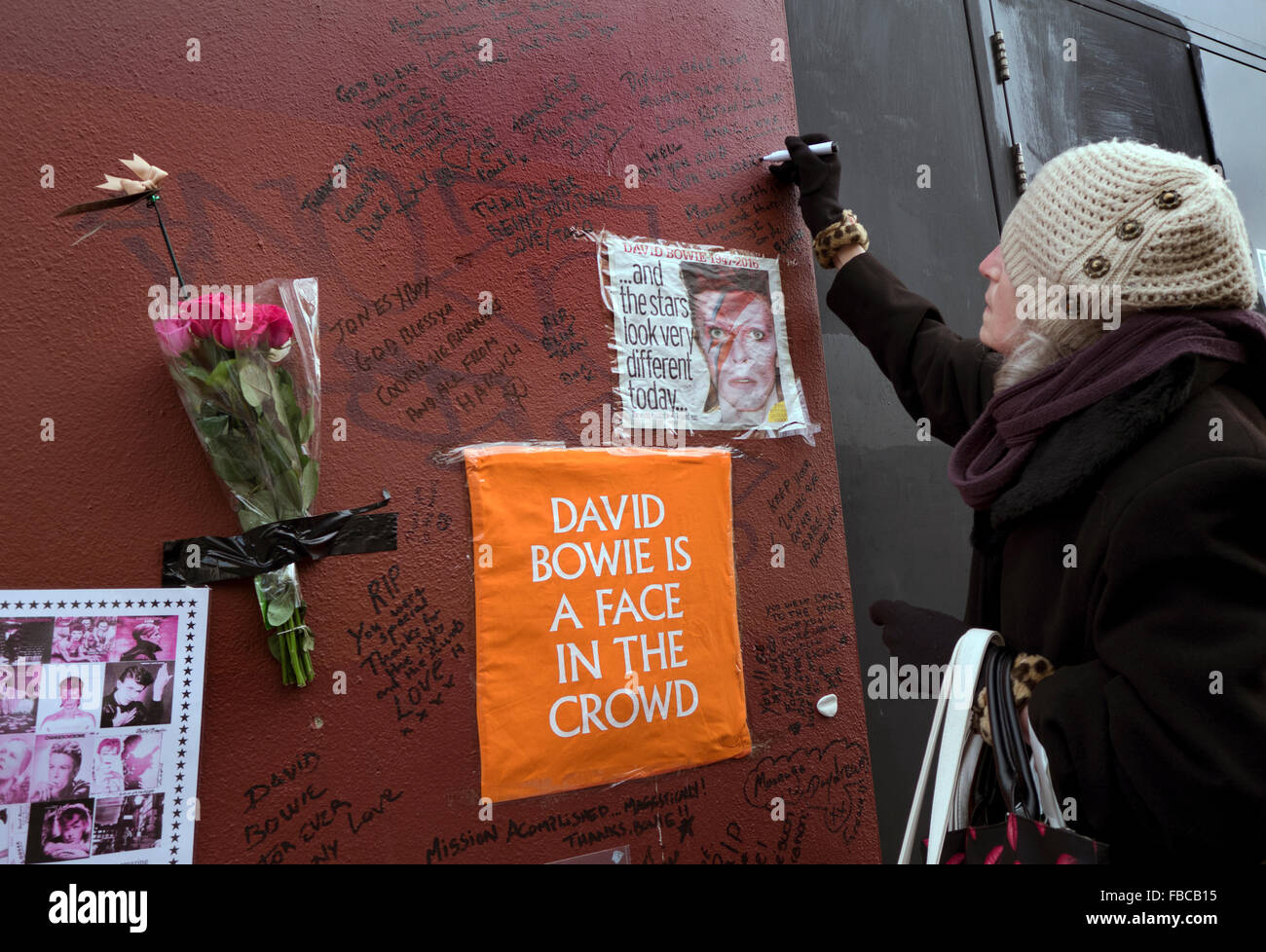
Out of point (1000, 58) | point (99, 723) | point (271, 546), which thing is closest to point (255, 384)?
point (271, 546)

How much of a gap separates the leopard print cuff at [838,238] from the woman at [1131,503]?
0.59 metres

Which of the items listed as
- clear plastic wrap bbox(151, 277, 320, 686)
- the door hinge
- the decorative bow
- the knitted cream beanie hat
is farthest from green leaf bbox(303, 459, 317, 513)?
the door hinge

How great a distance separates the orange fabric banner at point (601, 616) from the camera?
6.41ft

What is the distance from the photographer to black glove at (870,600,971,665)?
1836 mm

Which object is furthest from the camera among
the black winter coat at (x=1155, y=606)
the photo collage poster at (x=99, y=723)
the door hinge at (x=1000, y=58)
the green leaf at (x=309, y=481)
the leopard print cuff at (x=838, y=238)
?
the door hinge at (x=1000, y=58)

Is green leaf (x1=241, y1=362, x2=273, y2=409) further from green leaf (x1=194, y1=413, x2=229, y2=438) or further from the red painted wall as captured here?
the red painted wall

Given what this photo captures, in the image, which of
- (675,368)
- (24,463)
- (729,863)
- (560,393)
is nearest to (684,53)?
(675,368)

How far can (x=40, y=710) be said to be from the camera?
58.1 inches

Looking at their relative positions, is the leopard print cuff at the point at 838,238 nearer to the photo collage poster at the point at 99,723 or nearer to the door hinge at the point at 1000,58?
the door hinge at the point at 1000,58

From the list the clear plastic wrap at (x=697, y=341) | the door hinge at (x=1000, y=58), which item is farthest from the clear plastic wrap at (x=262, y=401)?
the door hinge at (x=1000, y=58)

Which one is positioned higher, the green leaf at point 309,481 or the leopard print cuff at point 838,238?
the leopard print cuff at point 838,238

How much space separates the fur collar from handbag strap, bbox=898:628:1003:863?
0.92ft

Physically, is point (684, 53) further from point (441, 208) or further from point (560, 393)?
point (560, 393)
